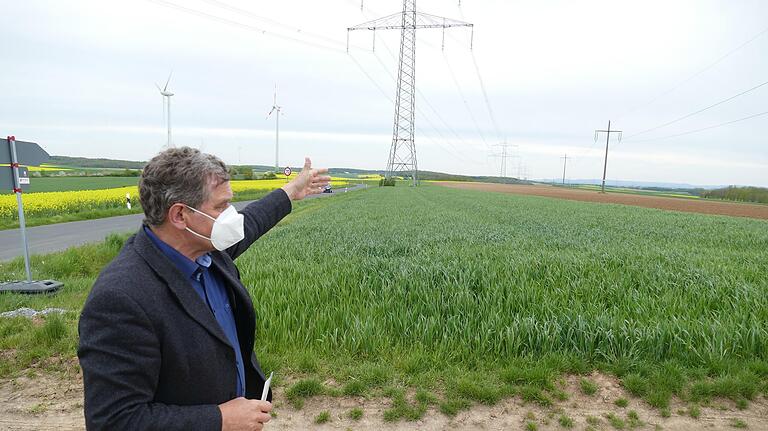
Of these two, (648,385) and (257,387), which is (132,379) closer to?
(257,387)

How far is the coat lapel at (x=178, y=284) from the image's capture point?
1.67m

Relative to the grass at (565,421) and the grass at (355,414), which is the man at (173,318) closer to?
the grass at (355,414)

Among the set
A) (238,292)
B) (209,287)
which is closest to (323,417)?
(238,292)

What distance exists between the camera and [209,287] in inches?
79.7

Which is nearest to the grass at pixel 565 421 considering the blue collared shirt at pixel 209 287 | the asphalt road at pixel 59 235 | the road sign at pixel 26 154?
the blue collared shirt at pixel 209 287

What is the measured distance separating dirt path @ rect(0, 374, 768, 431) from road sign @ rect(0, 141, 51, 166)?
503 cm

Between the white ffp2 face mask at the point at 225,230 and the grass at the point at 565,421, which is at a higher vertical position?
the white ffp2 face mask at the point at 225,230

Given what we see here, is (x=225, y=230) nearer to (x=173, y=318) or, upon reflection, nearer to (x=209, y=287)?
(x=209, y=287)

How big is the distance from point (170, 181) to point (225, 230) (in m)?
0.33

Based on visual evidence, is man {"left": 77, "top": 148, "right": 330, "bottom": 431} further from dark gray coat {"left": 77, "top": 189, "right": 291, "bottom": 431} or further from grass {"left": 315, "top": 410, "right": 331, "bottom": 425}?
grass {"left": 315, "top": 410, "right": 331, "bottom": 425}

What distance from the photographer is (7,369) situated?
4.46m

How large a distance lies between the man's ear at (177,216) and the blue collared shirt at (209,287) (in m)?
0.10

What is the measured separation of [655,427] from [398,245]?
7367 mm

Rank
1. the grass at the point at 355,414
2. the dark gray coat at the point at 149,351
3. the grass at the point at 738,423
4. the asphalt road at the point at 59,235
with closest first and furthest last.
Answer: the dark gray coat at the point at 149,351
the grass at the point at 738,423
the grass at the point at 355,414
the asphalt road at the point at 59,235
